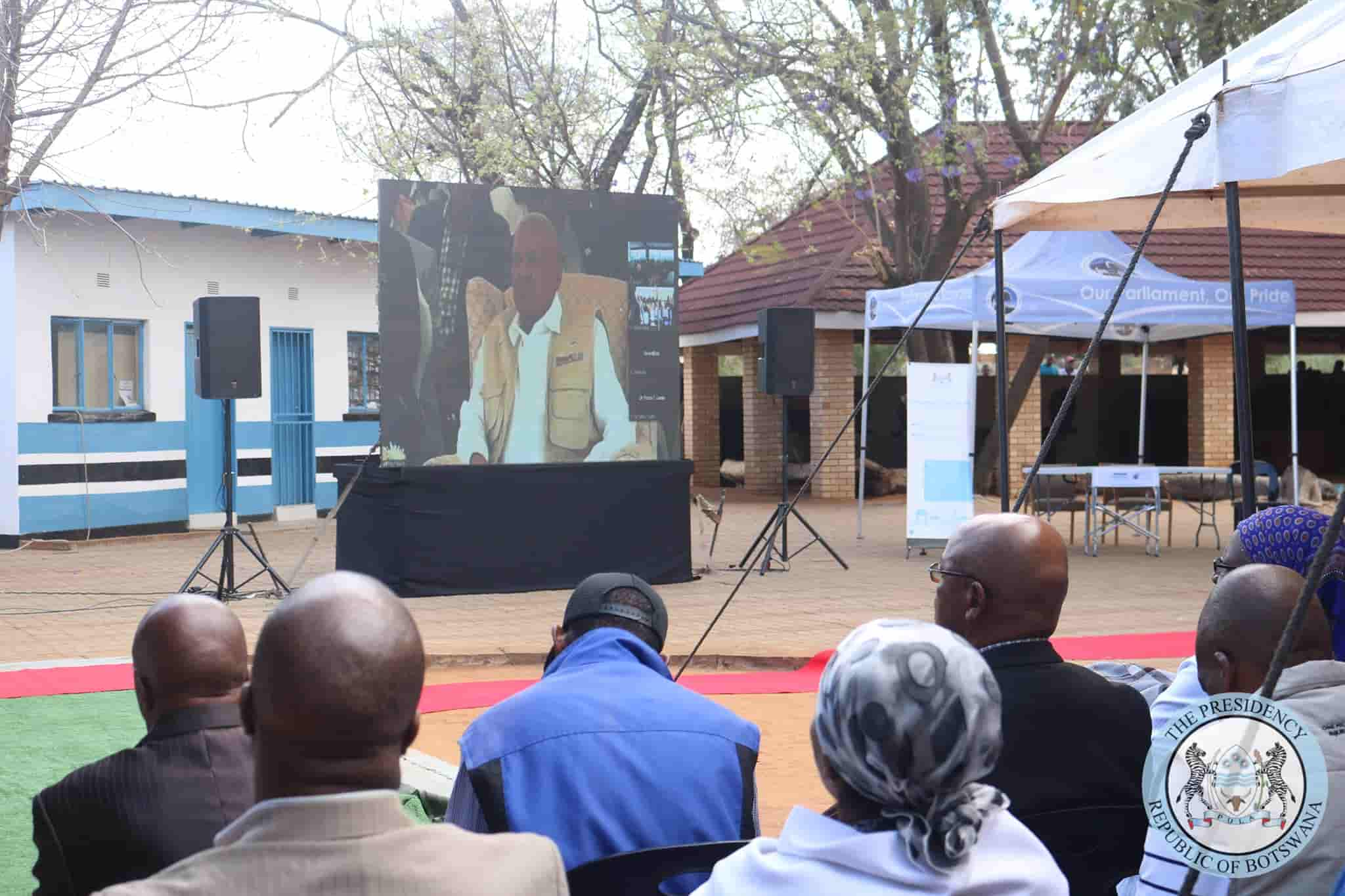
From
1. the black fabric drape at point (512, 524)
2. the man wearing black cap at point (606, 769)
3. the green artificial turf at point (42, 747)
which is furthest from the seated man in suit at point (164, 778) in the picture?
the black fabric drape at point (512, 524)

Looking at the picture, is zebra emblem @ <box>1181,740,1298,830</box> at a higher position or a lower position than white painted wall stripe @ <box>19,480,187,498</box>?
higher

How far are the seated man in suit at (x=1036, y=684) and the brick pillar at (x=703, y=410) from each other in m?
20.4

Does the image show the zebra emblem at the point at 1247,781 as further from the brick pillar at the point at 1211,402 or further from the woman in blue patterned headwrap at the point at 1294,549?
the brick pillar at the point at 1211,402

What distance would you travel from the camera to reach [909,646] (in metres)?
1.54

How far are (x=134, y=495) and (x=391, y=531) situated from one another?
261 inches

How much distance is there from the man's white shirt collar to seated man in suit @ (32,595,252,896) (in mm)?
8106

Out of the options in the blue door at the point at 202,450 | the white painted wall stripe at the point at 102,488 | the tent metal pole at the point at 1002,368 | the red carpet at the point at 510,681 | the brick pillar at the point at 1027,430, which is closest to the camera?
the tent metal pole at the point at 1002,368

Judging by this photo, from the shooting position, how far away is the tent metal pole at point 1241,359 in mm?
4230

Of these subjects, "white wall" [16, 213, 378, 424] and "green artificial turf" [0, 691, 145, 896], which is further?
"white wall" [16, 213, 378, 424]

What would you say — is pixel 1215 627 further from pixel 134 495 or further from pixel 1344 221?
pixel 134 495

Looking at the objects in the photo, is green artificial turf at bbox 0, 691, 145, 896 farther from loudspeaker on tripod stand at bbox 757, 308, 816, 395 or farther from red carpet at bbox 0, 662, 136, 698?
loudspeaker on tripod stand at bbox 757, 308, 816, 395

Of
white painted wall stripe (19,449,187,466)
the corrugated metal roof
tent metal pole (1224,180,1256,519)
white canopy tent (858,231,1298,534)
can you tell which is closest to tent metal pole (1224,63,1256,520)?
tent metal pole (1224,180,1256,519)

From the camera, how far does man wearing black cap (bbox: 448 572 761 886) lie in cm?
240

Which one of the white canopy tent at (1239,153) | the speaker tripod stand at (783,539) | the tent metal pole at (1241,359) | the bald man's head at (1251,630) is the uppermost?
the white canopy tent at (1239,153)
